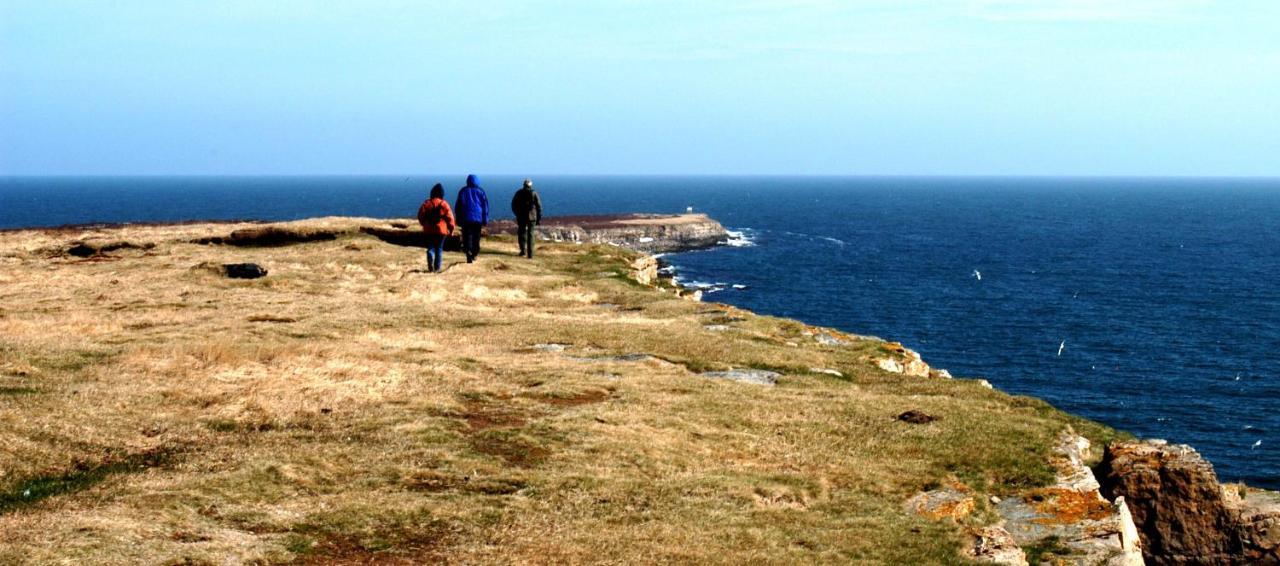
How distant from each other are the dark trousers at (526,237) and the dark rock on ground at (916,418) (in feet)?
83.3

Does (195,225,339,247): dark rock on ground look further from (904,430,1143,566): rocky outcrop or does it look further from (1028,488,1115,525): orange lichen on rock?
(1028,488,1115,525): orange lichen on rock

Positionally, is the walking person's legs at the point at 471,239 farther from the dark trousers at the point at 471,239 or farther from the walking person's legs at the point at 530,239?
the walking person's legs at the point at 530,239

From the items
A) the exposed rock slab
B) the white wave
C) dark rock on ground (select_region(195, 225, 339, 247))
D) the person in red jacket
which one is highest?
the person in red jacket

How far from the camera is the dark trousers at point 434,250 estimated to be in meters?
36.4

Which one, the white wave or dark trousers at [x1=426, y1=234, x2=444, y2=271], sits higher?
dark trousers at [x1=426, y1=234, x2=444, y2=271]

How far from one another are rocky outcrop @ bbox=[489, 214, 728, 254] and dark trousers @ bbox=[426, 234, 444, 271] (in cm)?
10242

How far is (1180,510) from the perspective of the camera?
55.5 ft

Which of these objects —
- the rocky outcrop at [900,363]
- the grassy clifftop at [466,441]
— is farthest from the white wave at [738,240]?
the grassy clifftop at [466,441]

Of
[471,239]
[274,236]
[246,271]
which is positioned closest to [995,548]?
[246,271]

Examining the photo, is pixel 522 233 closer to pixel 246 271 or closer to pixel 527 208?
pixel 527 208

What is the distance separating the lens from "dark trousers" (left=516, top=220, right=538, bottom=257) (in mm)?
42531

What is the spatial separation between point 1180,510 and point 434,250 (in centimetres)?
2649

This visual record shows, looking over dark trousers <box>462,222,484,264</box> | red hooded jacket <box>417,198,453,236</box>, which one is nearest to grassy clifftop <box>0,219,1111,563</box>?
red hooded jacket <box>417,198,453,236</box>

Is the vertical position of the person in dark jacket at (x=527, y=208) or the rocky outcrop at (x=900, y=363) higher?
the person in dark jacket at (x=527, y=208)
